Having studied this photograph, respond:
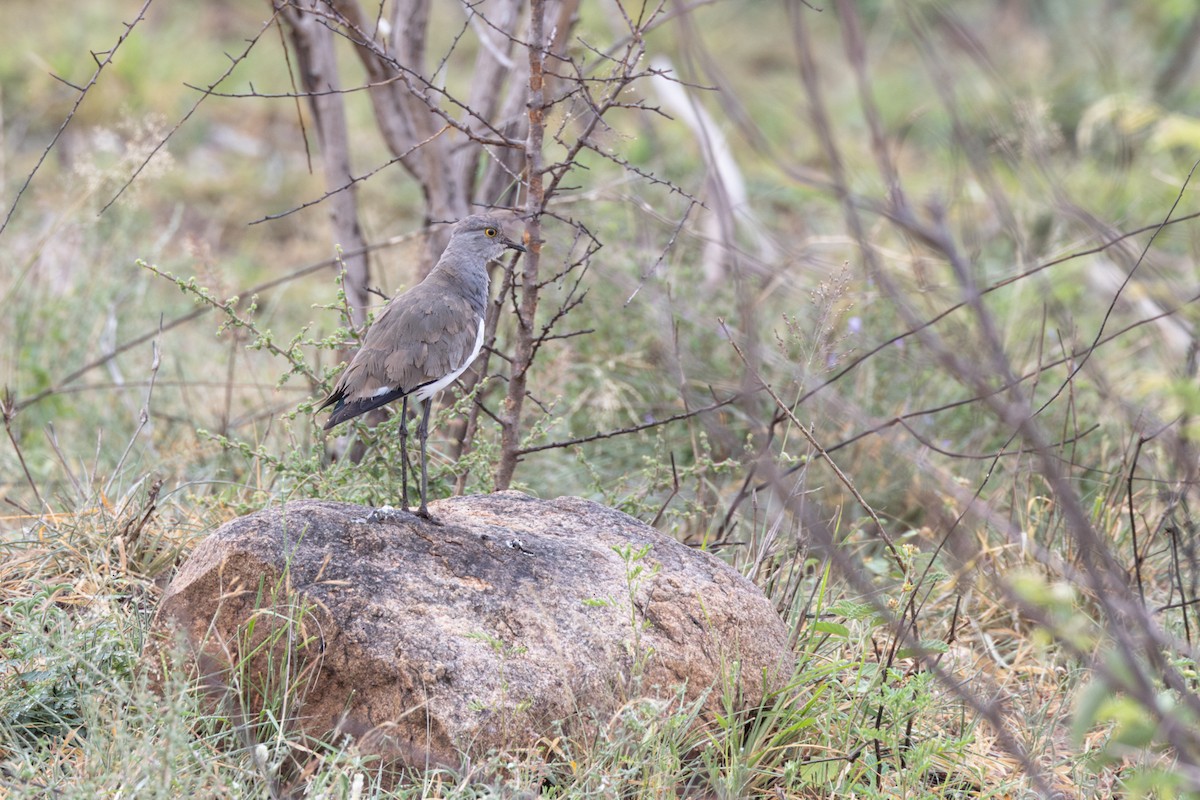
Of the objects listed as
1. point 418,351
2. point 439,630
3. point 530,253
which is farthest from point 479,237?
point 439,630

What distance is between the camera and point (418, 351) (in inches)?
144

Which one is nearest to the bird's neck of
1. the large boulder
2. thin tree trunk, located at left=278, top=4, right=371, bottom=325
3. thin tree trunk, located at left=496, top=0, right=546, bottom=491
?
thin tree trunk, located at left=496, top=0, right=546, bottom=491

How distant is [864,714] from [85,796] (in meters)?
2.09

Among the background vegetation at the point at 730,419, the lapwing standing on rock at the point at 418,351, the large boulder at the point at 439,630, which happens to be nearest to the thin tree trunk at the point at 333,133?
the background vegetation at the point at 730,419

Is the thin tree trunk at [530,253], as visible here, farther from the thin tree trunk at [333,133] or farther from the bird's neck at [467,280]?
the thin tree trunk at [333,133]

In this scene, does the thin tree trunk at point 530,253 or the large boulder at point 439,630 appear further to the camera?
the thin tree trunk at point 530,253

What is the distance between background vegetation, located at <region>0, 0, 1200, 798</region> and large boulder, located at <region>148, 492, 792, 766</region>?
0.11 m

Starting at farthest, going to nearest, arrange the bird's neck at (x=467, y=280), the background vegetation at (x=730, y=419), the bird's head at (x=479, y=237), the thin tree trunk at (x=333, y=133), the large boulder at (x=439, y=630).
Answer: the thin tree trunk at (x=333, y=133) → the bird's head at (x=479, y=237) → the bird's neck at (x=467, y=280) → the large boulder at (x=439, y=630) → the background vegetation at (x=730, y=419)

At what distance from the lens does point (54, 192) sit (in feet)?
26.8

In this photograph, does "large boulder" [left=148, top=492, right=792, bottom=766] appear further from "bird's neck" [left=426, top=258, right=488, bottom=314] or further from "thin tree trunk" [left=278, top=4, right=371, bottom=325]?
"thin tree trunk" [left=278, top=4, right=371, bottom=325]

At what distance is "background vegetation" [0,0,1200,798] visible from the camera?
2781 millimetres

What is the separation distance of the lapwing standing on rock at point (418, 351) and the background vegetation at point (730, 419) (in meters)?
0.28

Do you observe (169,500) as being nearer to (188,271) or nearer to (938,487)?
(938,487)

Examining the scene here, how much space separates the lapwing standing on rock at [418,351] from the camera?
359 cm
